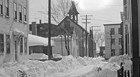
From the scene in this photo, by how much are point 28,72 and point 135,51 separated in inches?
315

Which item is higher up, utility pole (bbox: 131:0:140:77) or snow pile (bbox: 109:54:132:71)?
utility pole (bbox: 131:0:140:77)

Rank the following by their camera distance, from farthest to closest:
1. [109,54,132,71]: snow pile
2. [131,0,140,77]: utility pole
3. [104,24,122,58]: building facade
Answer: [104,24,122,58]: building facade, [109,54,132,71]: snow pile, [131,0,140,77]: utility pole

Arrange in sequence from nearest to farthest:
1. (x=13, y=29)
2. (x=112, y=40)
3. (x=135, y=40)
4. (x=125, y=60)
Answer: (x=135, y=40) < (x=125, y=60) < (x=13, y=29) < (x=112, y=40)

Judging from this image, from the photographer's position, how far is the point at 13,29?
2402 centimetres

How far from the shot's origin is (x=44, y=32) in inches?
3019

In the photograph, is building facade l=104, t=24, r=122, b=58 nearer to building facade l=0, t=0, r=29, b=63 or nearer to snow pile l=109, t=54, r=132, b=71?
building facade l=0, t=0, r=29, b=63

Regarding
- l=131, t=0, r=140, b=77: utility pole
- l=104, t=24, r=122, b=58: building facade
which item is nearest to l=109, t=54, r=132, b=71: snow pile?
l=131, t=0, r=140, b=77: utility pole

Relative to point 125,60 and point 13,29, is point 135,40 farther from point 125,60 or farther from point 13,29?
point 13,29

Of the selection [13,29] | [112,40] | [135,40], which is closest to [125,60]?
[135,40]

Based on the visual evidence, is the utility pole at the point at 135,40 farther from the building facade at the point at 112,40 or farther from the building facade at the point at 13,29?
the building facade at the point at 112,40

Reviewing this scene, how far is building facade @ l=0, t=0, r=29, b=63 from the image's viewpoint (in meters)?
21.5

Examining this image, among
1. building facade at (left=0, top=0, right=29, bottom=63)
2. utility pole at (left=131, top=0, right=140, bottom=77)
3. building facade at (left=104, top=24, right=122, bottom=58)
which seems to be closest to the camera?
utility pole at (left=131, top=0, right=140, bottom=77)

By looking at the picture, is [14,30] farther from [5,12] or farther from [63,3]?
[63,3]

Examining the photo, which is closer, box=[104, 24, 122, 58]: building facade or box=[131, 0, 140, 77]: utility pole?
box=[131, 0, 140, 77]: utility pole
